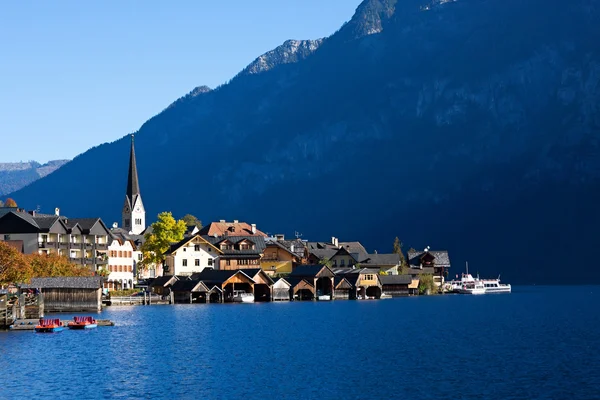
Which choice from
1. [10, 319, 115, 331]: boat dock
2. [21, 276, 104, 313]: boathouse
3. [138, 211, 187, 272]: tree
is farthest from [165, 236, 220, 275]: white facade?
[10, 319, 115, 331]: boat dock

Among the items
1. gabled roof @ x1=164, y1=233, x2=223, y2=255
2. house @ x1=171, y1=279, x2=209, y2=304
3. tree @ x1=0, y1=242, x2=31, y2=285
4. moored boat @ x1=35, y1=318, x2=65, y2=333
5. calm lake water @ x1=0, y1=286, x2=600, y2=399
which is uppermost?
gabled roof @ x1=164, y1=233, x2=223, y2=255

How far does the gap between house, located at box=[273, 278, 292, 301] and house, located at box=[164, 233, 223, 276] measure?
1523 centimetres

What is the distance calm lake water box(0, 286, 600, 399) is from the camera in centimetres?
5969

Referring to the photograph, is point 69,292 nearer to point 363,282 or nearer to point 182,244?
point 182,244

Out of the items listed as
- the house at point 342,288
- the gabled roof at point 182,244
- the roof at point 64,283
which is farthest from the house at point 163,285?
the roof at point 64,283

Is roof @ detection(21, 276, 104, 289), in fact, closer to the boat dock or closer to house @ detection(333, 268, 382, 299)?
the boat dock

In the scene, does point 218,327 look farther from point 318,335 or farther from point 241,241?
point 241,241

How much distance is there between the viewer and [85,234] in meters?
170

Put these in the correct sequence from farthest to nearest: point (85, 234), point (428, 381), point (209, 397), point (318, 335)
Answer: point (85, 234) < point (318, 335) < point (428, 381) < point (209, 397)

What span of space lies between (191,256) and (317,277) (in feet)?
76.0

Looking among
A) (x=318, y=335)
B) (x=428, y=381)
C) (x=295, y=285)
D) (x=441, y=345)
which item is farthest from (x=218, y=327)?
(x=295, y=285)

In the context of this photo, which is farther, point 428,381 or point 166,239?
point 166,239

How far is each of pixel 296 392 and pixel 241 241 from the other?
417 feet

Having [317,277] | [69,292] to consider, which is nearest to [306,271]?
[317,277]
